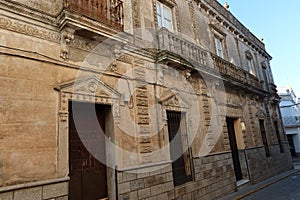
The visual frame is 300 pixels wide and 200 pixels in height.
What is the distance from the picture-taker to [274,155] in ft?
36.5

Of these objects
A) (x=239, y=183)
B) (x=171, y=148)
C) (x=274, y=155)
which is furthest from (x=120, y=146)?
(x=274, y=155)

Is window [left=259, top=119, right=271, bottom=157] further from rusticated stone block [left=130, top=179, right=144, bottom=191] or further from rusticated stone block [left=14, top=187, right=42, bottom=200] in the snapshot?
rusticated stone block [left=14, top=187, right=42, bottom=200]

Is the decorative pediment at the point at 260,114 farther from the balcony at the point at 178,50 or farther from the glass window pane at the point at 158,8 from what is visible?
the glass window pane at the point at 158,8

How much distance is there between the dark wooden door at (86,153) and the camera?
3791mm

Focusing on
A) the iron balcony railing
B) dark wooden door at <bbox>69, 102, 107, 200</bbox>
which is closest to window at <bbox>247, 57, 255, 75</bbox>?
the iron balcony railing

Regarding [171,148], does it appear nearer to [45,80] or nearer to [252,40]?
[45,80]

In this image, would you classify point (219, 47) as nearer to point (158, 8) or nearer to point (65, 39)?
point (158, 8)

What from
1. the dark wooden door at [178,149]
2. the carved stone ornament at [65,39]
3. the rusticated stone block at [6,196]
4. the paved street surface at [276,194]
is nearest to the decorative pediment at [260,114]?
the paved street surface at [276,194]

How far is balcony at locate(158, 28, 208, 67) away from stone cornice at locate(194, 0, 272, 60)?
9.03 ft

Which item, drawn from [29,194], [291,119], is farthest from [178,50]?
[291,119]

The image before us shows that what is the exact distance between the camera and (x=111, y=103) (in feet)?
14.5

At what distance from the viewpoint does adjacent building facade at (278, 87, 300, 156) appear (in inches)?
791

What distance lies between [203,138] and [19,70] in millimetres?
5354

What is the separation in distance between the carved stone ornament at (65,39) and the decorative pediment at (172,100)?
103 inches
